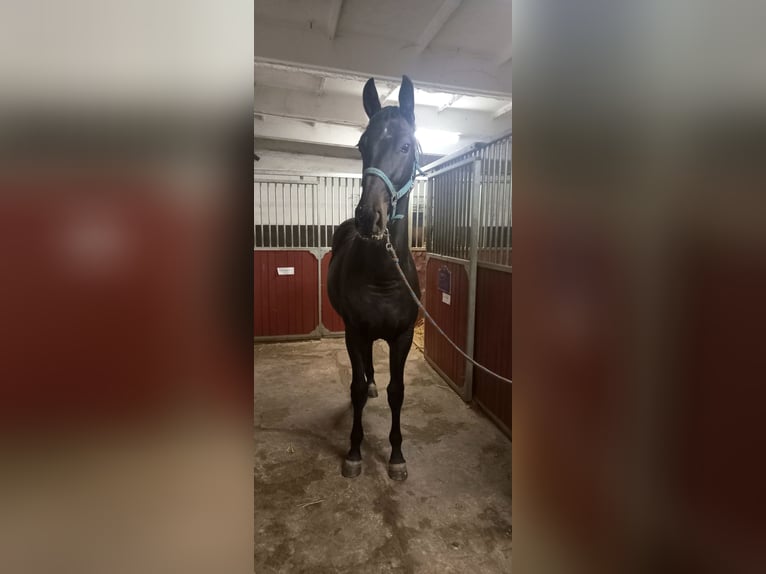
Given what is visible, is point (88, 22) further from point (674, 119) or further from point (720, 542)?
point (720, 542)

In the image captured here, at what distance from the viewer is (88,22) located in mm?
273

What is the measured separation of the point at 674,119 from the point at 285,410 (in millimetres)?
2717

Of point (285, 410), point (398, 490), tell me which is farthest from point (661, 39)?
point (285, 410)

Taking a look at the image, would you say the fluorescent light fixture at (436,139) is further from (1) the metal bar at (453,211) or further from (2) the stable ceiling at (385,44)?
(1) the metal bar at (453,211)

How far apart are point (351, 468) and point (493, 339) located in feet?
4.05

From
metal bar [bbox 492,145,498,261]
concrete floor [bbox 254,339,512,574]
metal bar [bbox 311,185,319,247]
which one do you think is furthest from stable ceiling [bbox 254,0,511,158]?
concrete floor [bbox 254,339,512,574]

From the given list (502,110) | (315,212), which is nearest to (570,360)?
(502,110)

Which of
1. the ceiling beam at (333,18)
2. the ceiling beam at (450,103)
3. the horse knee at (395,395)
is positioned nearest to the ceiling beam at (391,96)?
the ceiling beam at (450,103)

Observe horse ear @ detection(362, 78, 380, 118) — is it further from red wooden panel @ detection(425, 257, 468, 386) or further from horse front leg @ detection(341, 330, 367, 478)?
red wooden panel @ detection(425, 257, 468, 386)

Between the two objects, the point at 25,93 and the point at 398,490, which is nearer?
the point at 25,93

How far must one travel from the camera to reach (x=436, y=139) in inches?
182

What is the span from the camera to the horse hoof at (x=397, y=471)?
6.04 feet

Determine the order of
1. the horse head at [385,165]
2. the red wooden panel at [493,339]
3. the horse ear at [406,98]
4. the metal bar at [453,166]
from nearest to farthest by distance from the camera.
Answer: the horse head at [385,165] < the horse ear at [406,98] < the red wooden panel at [493,339] < the metal bar at [453,166]

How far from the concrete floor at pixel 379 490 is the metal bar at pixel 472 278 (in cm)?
21
